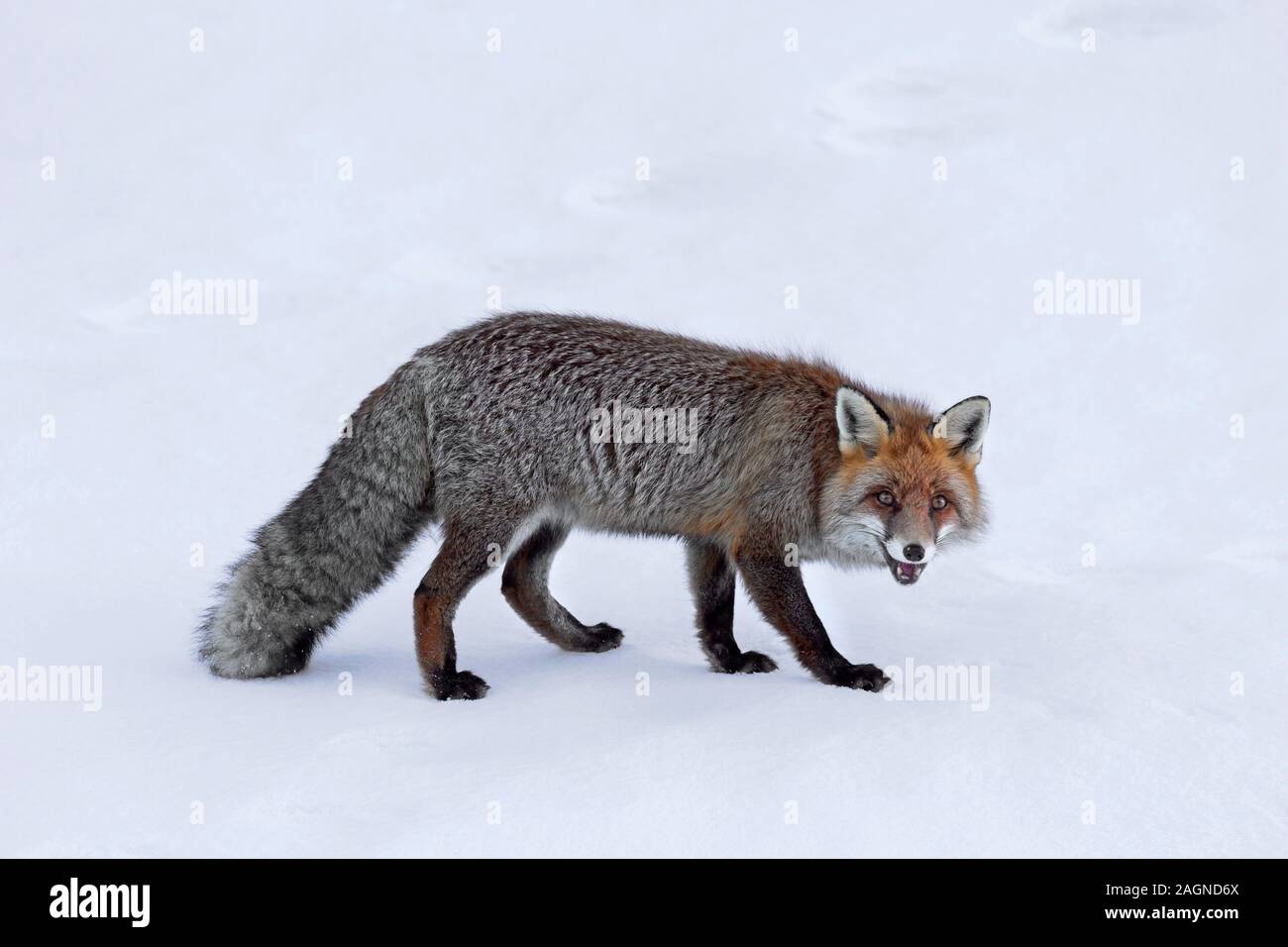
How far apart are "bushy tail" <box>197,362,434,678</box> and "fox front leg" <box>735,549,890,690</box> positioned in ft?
5.25

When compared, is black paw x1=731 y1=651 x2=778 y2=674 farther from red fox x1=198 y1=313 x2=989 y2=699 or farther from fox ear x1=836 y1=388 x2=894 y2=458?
fox ear x1=836 y1=388 x2=894 y2=458

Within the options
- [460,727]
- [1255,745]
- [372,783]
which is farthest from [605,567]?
[1255,745]

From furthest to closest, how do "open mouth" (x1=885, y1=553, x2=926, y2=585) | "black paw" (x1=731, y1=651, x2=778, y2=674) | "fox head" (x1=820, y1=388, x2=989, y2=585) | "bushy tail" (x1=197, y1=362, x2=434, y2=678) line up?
"black paw" (x1=731, y1=651, x2=778, y2=674) < "bushy tail" (x1=197, y1=362, x2=434, y2=678) < "fox head" (x1=820, y1=388, x2=989, y2=585) < "open mouth" (x1=885, y1=553, x2=926, y2=585)

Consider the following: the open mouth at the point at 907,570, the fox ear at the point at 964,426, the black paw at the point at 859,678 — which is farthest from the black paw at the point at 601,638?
the fox ear at the point at 964,426

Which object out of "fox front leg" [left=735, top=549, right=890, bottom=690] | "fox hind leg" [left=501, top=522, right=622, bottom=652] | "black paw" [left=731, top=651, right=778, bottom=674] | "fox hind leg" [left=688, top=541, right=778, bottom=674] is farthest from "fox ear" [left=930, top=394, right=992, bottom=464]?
"fox hind leg" [left=501, top=522, right=622, bottom=652]

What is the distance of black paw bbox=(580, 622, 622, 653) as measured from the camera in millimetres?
6988

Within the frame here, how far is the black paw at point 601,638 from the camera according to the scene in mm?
6988

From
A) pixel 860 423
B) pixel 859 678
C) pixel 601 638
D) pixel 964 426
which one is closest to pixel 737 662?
pixel 859 678

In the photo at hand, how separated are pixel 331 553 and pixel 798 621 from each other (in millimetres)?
2160

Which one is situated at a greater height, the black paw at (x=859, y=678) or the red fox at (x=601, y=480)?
the red fox at (x=601, y=480)

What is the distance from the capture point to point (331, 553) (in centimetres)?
641

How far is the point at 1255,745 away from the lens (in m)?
5.38

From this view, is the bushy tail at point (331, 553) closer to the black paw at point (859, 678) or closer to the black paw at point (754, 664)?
the black paw at point (754, 664)

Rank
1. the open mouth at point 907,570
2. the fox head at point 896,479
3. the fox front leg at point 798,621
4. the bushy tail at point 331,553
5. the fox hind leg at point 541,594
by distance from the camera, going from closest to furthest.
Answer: the open mouth at point 907,570 → the fox head at point 896,479 → the fox front leg at point 798,621 → the bushy tail at point 331,553 → the fox hind leg at point 541,594
